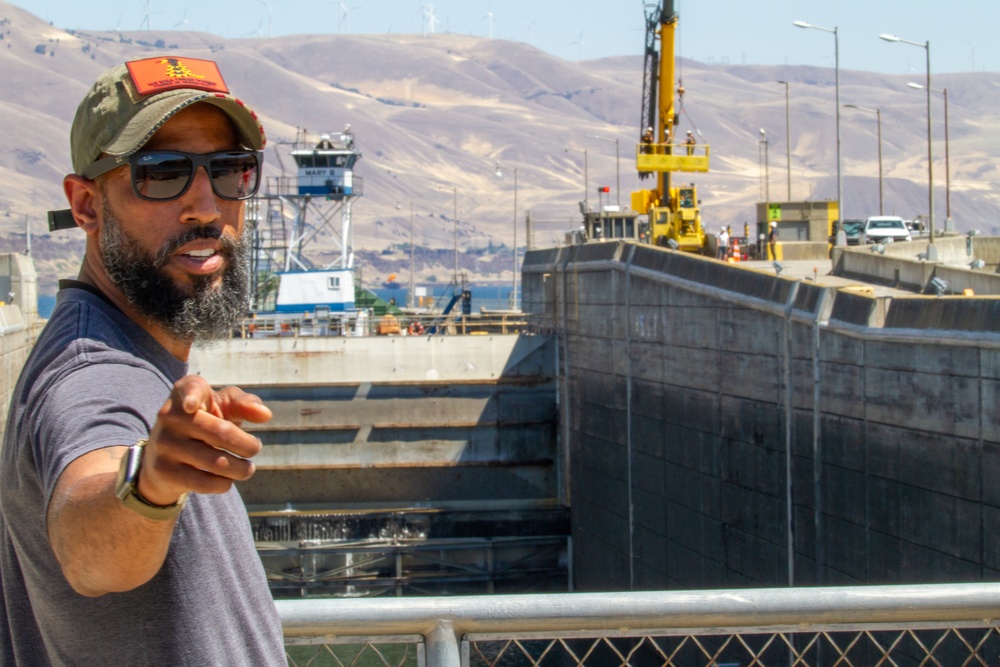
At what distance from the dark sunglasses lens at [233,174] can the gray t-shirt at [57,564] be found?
1.06 feet

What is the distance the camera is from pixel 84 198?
245 cm

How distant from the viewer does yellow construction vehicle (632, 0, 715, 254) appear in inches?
1346

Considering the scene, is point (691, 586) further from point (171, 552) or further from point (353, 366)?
point (171, 552)

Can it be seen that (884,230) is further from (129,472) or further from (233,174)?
(129,472)

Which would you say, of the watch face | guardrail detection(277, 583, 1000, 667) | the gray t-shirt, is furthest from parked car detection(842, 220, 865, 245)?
the watch face

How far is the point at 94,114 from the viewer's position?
2344 mm

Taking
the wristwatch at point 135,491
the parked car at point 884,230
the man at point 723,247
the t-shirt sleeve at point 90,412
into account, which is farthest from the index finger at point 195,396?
the parked car at point 884,230

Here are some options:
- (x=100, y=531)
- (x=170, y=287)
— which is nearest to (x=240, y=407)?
(x=100, y=531)

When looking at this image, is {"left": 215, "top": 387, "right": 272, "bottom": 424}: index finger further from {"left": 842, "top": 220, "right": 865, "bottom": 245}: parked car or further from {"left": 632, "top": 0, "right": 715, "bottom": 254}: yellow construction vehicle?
{"left": 842, "top": 220, "right": 865, "bottom": 245}: parked car

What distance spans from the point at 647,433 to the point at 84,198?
19352 mm

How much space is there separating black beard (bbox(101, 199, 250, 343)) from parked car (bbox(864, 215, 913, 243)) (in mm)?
40622

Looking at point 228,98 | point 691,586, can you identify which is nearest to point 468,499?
point 691,586

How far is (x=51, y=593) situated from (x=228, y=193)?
82 cm

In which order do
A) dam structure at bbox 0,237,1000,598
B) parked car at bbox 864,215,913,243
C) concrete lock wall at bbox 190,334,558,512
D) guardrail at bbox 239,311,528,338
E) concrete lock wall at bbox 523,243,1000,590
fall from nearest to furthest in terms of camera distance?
concrete lock wall at bbox 523,243,1000,590 → dam structure at bbox 0,237,1000,598 → concrete lock wall at bbox 190,334,558,512 → guardrail at bbox 239,311,528,338 → parked car at bbox 864,215,913,243
